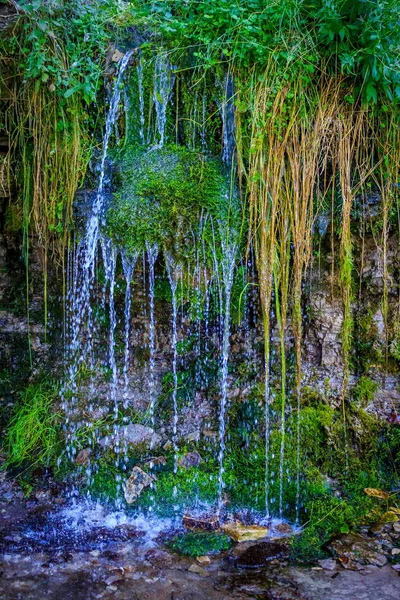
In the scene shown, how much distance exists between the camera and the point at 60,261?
4.02 meters

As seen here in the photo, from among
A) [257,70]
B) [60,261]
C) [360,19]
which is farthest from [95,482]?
[360,19]

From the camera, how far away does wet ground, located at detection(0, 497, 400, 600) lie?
9.11ft

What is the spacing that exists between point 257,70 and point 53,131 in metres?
1.48

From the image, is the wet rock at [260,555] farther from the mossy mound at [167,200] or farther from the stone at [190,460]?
the mossy mound at [167,200]

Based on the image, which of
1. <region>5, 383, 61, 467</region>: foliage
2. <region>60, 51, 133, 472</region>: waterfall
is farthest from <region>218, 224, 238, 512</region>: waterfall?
<region>5, 383, 61, 467</region>: foliage

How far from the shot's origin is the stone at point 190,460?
13.1 ft

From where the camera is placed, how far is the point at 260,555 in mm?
3125

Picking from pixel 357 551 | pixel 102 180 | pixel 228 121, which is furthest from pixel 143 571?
pixel 228 121

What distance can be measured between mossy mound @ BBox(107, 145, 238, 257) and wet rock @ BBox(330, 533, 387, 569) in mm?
2072

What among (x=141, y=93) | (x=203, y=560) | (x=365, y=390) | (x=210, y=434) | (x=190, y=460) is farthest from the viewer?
(x=210, y=434)

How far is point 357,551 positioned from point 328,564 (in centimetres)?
23

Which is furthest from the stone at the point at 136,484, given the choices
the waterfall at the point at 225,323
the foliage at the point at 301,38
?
the foliage at the point at 301,38

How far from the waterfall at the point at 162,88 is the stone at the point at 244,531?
2604 millimetres

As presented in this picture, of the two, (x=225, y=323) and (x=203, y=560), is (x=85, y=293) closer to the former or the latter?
(x=225, y=323)
